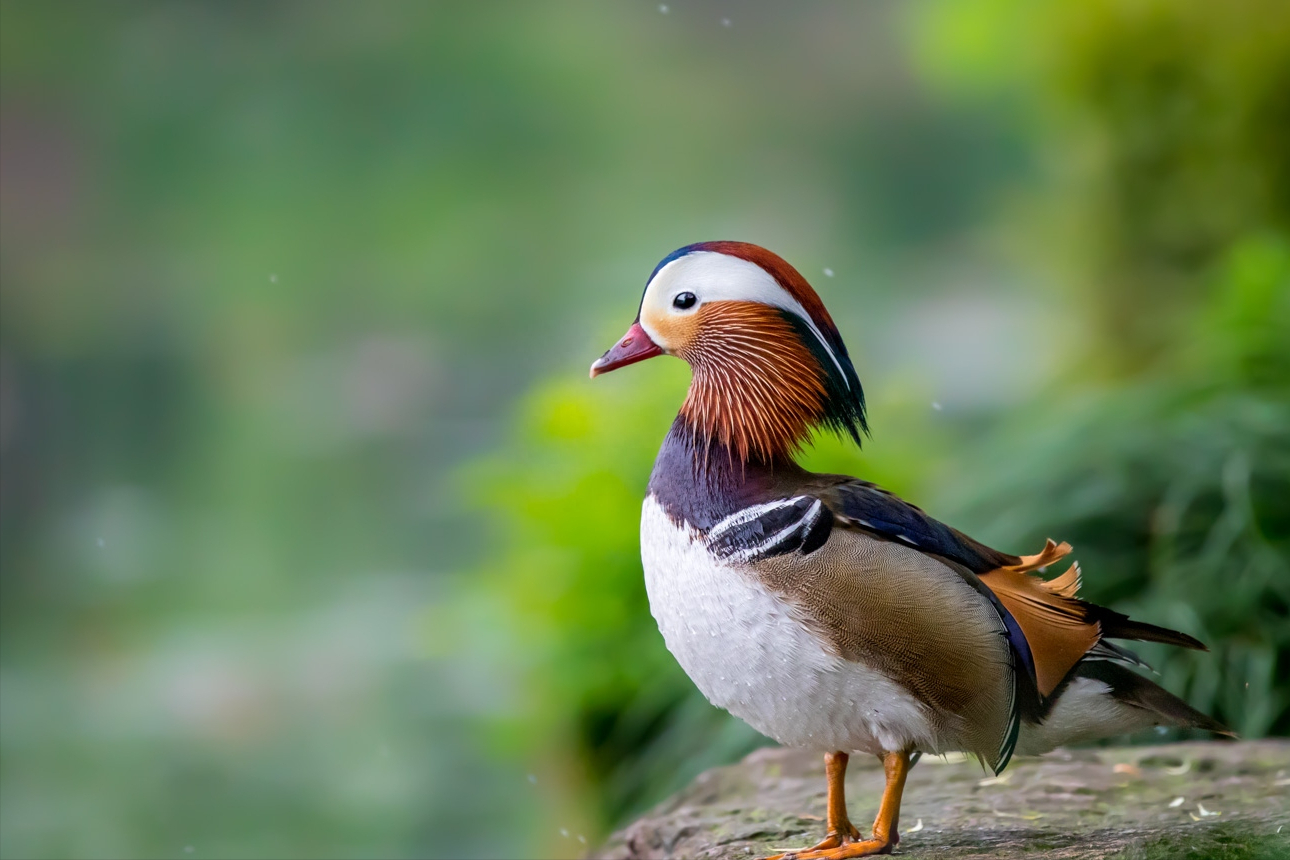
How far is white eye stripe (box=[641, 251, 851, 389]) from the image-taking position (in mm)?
899

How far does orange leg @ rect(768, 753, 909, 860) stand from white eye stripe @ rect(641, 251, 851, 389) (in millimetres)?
289

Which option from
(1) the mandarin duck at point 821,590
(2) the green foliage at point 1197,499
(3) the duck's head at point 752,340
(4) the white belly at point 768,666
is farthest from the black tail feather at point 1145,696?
(2) the green foliage at point 1197,499

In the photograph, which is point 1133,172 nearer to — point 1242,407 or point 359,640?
point 1242,407

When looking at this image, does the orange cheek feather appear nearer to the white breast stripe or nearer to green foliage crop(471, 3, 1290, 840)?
the white breast stripe

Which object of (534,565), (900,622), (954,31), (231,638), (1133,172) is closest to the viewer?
(900,622)

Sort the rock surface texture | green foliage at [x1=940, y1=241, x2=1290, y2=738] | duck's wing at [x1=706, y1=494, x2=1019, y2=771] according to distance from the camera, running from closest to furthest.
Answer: duck's wing at [x1=706, y1=494, x2=1019, y2=771] → the rock surface texture → green foliage at [x1=940, y1=241, x2=1290, y2=738]

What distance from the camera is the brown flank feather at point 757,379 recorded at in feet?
2.96

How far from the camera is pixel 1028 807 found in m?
1.10

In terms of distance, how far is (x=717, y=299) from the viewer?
2.96ft

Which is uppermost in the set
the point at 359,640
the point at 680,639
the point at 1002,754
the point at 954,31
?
the point at 954,31

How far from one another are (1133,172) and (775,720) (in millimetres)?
1813

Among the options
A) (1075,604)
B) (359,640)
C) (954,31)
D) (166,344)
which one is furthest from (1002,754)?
(166,344)

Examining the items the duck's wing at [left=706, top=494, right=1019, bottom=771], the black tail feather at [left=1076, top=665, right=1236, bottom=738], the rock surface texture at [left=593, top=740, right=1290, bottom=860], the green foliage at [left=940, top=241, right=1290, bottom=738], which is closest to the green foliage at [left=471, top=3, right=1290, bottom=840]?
the green foliage at [left=940, top=241, right=1290, bottom=738]

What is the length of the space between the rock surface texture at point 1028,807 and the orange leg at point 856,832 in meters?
0.05
